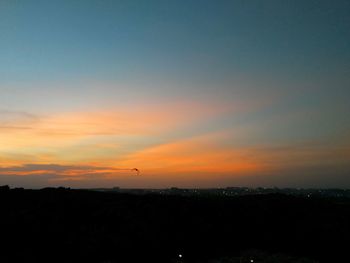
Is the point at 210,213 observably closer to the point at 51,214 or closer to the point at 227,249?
the point at 227,249

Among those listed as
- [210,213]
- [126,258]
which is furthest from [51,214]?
[210,213]

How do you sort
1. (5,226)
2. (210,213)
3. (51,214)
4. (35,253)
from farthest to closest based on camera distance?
(210,213)
(51,214)
(5,226)
(35,253)

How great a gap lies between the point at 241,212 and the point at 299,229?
18.6 ft

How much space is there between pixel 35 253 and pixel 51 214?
6.54 m

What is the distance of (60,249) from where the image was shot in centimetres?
2842

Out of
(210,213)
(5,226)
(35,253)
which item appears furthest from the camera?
(210,213)

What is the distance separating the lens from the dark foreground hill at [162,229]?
28.7 meters

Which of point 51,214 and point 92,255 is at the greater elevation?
point 51,214

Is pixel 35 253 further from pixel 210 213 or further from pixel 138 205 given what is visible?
pixel 210 213

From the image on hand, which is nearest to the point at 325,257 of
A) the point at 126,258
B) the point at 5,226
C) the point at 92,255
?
the point at 126,258

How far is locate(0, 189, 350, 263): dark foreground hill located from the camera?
2867cm

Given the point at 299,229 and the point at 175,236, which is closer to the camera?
the point at 175,236

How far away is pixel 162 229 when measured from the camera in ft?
106

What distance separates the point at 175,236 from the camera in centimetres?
3161
